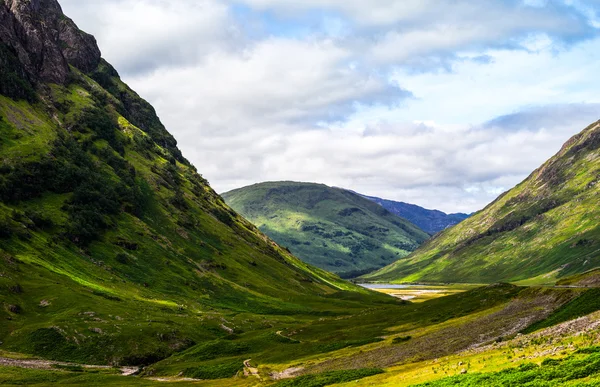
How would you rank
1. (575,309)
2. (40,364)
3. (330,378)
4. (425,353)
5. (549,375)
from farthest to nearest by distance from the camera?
(40,364) → (425,353) → (575,309) → (330,378) → (549,375)

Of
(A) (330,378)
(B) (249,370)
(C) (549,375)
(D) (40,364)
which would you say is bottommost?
(B) (249,370)

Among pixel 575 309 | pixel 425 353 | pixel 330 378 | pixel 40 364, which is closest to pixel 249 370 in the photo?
pixel 330 378

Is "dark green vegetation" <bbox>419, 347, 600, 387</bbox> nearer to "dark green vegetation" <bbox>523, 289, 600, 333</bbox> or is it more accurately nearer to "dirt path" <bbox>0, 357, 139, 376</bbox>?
"dark green vegetation" <bbox>523, 289, 600, 333</bbox>

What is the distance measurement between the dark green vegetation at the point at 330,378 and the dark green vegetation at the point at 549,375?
80.0ft

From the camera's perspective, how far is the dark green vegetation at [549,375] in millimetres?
40750

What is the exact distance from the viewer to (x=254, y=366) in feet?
356

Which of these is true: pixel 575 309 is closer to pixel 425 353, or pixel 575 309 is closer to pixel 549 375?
pixel 425 353

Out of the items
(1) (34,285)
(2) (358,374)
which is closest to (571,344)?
(2) (358,374)

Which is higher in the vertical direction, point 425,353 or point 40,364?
point 40,364

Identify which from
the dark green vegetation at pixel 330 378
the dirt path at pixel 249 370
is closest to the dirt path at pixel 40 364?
the dirt path at pixel 249 370

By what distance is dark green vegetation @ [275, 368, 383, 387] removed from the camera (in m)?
73.8

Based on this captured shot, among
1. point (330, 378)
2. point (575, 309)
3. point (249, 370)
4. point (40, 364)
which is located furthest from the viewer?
point (40, 364)

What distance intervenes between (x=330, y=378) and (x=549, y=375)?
38.6 meters

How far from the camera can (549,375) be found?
143 feet
